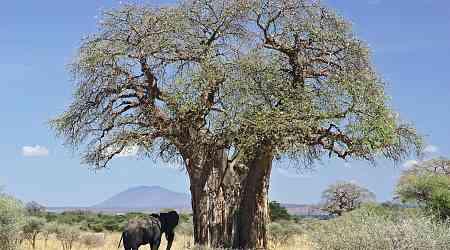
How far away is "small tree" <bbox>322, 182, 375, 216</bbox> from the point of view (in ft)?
179

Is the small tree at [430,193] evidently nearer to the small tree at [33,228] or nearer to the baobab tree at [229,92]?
the baobab tree at [229,92]

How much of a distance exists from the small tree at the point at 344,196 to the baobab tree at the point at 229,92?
34.0m

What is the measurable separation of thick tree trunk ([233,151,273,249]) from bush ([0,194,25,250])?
6.05 meters

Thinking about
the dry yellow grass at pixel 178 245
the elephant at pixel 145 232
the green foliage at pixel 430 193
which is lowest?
the dry yellow grass at pixel 178 245

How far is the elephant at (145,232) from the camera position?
20.4 meters

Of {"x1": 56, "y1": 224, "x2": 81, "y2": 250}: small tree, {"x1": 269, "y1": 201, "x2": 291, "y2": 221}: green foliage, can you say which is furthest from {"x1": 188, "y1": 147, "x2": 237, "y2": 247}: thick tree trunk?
{"x1": 269, "y1": 201, "x2": 291, "y2": 221}: green foliage

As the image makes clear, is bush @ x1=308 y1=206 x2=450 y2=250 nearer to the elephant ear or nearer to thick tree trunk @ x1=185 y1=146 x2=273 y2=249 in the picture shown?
thick tree trunk @ x1=185 y1=146 x2=273 y2=249

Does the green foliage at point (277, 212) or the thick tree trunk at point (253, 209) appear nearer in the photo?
the thick tree trunk at point (253, 209)

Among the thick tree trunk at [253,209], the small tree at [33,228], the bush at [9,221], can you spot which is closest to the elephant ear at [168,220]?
the thick tree trunk at [253,209]

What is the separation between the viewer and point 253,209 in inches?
822

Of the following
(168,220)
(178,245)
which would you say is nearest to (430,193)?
(178,245)

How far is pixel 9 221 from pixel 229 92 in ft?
21.6

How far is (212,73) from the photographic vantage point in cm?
1966

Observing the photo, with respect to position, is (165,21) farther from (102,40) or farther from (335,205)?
(335,205)
